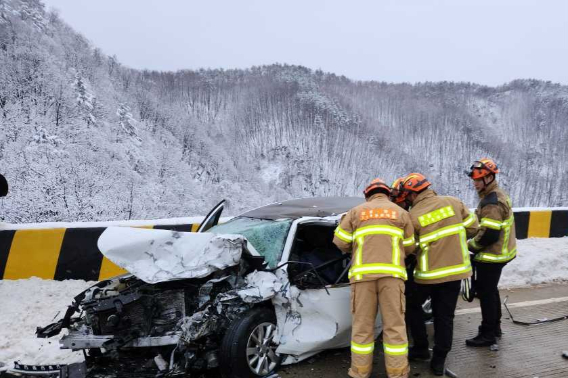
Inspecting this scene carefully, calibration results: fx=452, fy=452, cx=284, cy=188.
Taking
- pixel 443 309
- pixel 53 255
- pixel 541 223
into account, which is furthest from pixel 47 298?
pixel 541 223

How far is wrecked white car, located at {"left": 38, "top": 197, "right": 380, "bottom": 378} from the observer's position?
11.9ft

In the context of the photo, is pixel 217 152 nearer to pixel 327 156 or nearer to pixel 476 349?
pixel 327 156

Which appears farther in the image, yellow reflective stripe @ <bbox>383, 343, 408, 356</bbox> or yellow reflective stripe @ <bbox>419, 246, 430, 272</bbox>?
yellow reflective stripe @ <bbox>419, 246, 430, 272</bbox>

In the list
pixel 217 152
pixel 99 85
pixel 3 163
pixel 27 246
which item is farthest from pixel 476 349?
pixel 99 85

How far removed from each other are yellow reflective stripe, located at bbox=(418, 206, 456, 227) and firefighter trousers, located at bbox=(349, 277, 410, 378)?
2.15 ft

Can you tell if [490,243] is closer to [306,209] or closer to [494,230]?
[494,230]

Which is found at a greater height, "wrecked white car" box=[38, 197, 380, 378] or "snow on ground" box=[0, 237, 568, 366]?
"wrecked white car" box=[38, 197, 380, 378]

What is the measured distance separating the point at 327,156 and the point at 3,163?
17.3 m

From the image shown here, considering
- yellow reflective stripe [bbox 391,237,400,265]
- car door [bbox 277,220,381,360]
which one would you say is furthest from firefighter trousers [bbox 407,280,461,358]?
car door [bbox 277,220,381,360]

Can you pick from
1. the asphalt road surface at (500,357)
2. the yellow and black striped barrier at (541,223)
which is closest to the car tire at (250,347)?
the asphalt road surface at (500,357)

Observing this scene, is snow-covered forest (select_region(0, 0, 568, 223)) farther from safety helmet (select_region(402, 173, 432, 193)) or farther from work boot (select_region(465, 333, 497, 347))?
work boot (select_region(465, 333, 497, 347))

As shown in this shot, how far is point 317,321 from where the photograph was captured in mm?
4141

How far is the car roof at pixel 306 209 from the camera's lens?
496 centimetres

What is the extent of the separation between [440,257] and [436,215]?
0.37 metres
